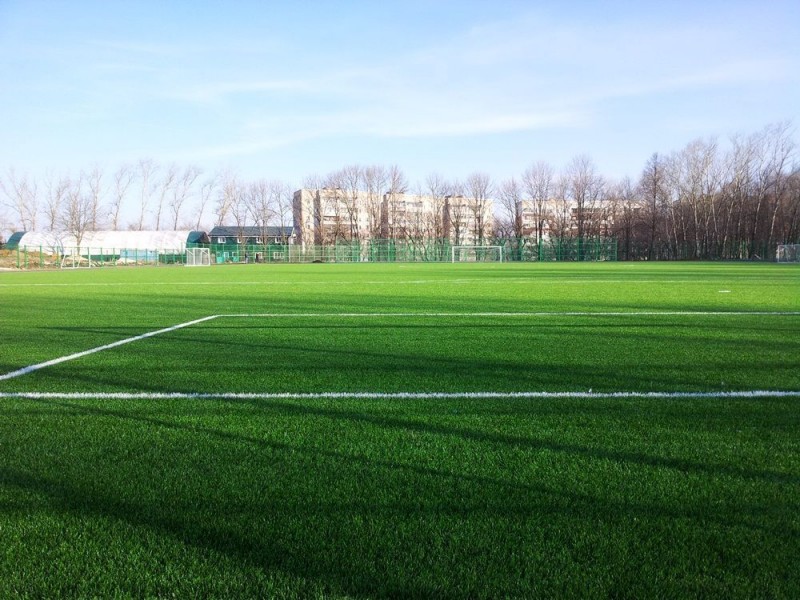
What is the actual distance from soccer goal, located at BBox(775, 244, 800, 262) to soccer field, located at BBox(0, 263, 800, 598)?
52325mm

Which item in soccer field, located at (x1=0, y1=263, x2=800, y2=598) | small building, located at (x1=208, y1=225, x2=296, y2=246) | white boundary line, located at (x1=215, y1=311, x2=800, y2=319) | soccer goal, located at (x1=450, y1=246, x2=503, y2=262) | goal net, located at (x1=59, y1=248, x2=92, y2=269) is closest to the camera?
soccer field, located at (x1=0, y1=263, x2=800, y2=598)

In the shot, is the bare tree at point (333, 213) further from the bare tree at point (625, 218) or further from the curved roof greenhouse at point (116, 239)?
the bare tree at point (625, 218)

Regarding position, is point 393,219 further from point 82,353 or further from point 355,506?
point 355,506

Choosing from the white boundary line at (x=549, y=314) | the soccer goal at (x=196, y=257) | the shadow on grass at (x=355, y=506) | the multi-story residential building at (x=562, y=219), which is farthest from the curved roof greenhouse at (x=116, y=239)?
the shadow on grass at (x=355, y=506)

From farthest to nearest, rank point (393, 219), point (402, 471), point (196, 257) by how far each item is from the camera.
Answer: point (393, 219) → point (196, 257) → point (402, 471)

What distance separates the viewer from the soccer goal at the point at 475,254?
7006 cm

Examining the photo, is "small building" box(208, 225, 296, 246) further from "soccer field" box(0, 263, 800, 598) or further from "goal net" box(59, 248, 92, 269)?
"soccer field" box(0, 263, 800, 598)

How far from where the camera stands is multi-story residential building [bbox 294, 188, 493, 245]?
272 feet

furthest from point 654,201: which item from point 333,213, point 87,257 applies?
point 87,257

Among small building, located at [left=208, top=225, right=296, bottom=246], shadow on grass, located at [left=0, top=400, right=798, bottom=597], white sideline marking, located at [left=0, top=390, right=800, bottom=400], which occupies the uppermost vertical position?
small building, located at [left=208, top=225, right=296, bottom=246]

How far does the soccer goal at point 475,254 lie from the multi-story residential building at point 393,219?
8.90m

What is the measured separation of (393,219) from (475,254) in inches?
690

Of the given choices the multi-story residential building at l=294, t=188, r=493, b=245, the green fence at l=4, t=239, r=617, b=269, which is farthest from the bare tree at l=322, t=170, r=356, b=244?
the green fence at l=4, t=239, r=617, b=269

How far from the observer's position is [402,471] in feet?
9.27
